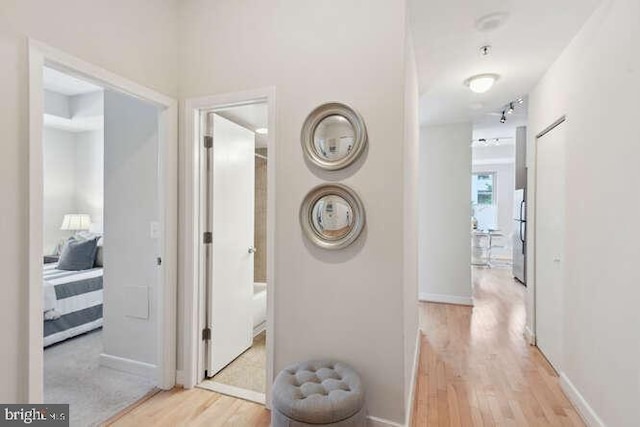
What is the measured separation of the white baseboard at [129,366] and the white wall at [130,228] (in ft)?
0.09

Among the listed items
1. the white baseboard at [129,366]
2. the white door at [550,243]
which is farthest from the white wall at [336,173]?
the white door at [550,243]

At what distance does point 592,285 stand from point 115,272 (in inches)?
136

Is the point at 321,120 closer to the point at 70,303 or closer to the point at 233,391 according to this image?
the point at 233,391

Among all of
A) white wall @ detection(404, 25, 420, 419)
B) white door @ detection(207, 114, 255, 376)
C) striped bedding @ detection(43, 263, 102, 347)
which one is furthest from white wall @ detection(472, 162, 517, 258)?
striped bedding @ detection(43, 263, 102, 347)

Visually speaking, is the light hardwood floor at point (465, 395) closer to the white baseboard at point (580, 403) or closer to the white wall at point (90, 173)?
the white baseboard at point (580, 403)

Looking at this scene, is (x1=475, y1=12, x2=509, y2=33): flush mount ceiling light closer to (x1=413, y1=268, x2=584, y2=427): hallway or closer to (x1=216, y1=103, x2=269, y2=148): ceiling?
(x1=216, y1=103, x2=269, y2=148): ceiling

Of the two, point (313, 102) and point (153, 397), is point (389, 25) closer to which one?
point (313, 102)

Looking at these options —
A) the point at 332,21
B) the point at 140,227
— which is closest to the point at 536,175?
the point at 332,21

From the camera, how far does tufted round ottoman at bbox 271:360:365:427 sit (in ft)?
5.03

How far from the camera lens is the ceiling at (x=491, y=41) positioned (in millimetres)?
2143

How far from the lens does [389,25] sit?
1.87m

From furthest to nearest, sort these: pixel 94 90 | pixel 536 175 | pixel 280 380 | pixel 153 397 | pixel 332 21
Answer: pixel 94 90 < pixel 536 175 < pixel 153 397 < pixel 332 21 < pixel 280 380

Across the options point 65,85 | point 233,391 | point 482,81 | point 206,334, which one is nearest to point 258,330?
point 206,334

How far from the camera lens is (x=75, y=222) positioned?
5.12 meters
